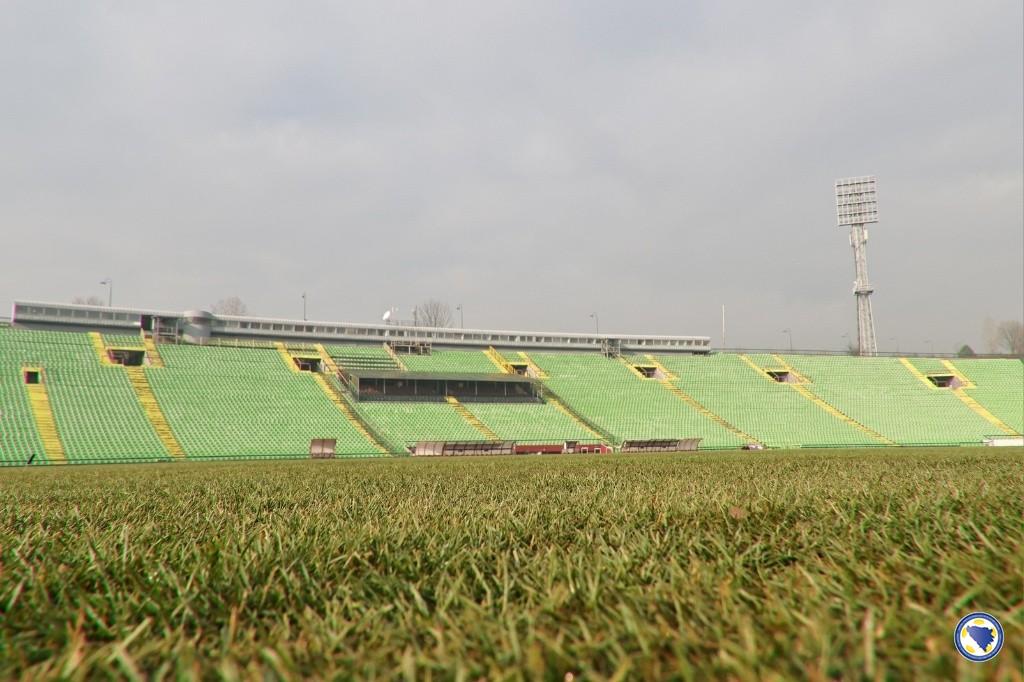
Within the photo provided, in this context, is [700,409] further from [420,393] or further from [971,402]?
[971,402]

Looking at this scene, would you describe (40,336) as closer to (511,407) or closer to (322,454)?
(322,454)

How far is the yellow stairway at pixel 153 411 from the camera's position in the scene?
33.7 meters

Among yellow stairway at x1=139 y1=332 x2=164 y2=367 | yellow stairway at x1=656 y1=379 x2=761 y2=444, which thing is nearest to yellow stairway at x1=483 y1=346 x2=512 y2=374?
yellow stairway at x1=656 y1=379 x2=761 y2=444

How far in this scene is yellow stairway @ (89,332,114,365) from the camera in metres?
42.5

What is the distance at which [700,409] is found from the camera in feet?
162

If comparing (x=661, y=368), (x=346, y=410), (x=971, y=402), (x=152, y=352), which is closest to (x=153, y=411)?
(x=152, y=352)

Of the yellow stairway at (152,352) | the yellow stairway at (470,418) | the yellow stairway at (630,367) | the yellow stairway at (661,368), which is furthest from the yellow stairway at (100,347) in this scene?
the yellow stairway at (661,368)

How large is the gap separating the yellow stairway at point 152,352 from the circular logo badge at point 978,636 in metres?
49.0

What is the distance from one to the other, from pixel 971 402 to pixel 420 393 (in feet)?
150

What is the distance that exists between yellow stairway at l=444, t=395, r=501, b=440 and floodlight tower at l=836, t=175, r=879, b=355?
164 feet

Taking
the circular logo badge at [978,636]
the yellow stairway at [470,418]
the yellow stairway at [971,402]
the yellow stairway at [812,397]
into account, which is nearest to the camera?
the circular logo badge at [978,636]

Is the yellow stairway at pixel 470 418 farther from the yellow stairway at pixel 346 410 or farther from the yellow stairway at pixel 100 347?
the yellow stairway at pixel 100 347

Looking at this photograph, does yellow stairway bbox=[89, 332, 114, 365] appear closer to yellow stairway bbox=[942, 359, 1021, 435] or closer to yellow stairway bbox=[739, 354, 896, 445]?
yellow stairway bbox=[739, 354, 896, 445]

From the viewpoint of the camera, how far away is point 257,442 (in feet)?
118
